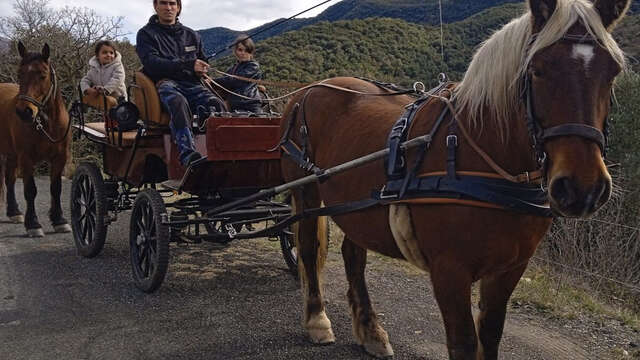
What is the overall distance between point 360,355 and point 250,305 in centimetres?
118

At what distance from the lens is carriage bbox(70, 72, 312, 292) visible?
14.4ft

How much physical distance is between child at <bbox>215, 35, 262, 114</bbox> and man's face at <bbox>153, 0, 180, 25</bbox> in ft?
2.29

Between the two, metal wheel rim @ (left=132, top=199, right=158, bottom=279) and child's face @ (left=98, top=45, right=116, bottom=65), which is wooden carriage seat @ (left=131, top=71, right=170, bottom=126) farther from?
child's face @ (left=98, top=45, right=116, bottom=65)

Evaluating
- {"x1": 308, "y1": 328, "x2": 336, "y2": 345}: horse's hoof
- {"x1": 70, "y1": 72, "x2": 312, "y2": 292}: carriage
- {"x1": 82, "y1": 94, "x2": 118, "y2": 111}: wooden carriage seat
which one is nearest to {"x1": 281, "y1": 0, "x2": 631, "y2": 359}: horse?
{"x1": 308, "y1": 328, "x2": 336, "y2": 345}: horse's hoof

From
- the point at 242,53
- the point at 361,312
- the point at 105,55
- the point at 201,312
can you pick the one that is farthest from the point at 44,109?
the point at 361,312

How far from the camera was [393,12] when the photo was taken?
65750 millimetres

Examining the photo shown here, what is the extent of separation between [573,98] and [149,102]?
3.88 metres

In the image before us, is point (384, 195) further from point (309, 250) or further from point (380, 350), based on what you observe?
point (309, 250)

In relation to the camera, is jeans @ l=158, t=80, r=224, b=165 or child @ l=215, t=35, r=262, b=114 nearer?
jeans @ l=158, t=80, r=224, b=165

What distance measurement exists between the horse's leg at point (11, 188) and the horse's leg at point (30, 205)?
2.07 ft

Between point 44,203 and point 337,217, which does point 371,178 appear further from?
point 44,203

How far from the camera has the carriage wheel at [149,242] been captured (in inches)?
173

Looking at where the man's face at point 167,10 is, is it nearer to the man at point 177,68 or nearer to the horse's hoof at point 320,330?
the man at point 177,68

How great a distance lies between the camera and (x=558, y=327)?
3.93 metres
